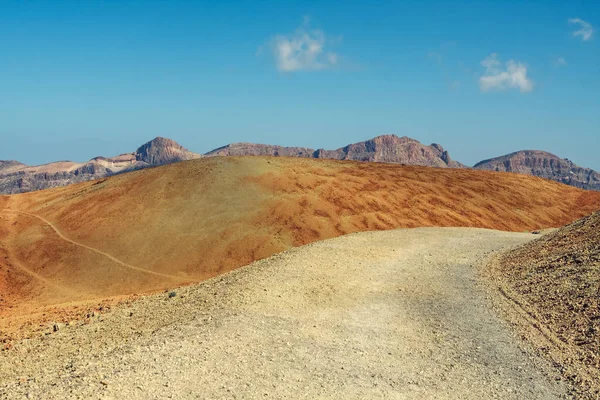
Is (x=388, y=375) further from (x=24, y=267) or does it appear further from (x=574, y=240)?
(x=24, y=267)

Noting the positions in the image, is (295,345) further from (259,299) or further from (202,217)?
(202,217)

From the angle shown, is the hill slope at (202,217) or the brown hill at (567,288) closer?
the brown hill at (567,288)

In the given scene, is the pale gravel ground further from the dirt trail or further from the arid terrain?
the dirt trail

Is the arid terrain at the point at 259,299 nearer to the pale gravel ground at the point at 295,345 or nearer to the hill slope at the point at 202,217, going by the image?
the pale gravel ground at the point at 295,345

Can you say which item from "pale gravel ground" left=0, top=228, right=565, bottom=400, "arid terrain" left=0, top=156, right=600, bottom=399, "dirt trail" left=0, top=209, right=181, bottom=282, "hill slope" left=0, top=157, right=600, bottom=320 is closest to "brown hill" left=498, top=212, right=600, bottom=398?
"arid terrain" left=0, top=156, right=600, bottom=399

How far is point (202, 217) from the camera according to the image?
136 feet

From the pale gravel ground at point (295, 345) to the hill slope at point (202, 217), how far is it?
54.0 ft

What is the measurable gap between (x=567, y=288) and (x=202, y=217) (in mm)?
29310

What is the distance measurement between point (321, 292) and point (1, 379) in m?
10.2

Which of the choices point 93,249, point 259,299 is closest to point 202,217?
point 93,249

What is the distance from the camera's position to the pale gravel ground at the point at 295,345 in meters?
11.4

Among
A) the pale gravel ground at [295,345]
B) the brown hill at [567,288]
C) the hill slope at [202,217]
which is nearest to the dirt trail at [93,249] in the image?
the hill slope at [202,217]

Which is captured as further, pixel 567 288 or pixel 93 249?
pixel 93 249

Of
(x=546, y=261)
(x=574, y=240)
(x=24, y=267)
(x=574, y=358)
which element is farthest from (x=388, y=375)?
(x=24, y=267)
